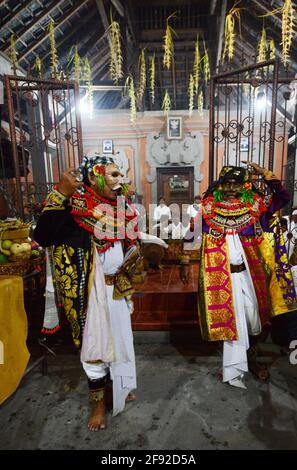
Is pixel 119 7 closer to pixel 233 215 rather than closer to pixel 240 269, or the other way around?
pixel 233 215

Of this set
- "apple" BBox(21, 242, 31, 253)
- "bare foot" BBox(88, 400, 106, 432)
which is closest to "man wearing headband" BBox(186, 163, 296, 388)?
"bare foot" BBox(88, 400, 106, 432)

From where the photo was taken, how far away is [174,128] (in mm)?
11008

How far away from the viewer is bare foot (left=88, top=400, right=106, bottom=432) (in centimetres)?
223

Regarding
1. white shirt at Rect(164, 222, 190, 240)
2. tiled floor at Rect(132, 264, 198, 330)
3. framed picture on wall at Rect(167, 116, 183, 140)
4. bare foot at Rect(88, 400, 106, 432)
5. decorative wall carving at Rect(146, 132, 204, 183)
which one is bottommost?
bare foot at Rect(88, 400, 106, 432)

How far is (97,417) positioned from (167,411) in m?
0.60

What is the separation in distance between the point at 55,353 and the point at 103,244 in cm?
193

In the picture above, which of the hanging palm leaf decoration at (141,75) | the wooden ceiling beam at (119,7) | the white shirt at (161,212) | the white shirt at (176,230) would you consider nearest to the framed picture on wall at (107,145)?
the hanging palm leaf decoration at (141,75)

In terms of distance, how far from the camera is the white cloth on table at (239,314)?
2.61m

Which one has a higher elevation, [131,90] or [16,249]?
[131,90]

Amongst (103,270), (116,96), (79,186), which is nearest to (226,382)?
(103,270)

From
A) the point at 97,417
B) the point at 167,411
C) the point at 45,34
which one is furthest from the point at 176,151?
the point at 97,417

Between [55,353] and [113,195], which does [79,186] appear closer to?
[113,195]

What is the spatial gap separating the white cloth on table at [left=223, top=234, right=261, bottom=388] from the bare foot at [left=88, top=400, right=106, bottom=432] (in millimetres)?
1176

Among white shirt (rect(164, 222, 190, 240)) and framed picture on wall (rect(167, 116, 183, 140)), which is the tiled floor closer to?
white shirt (rect(164, 222, 190, 240))
